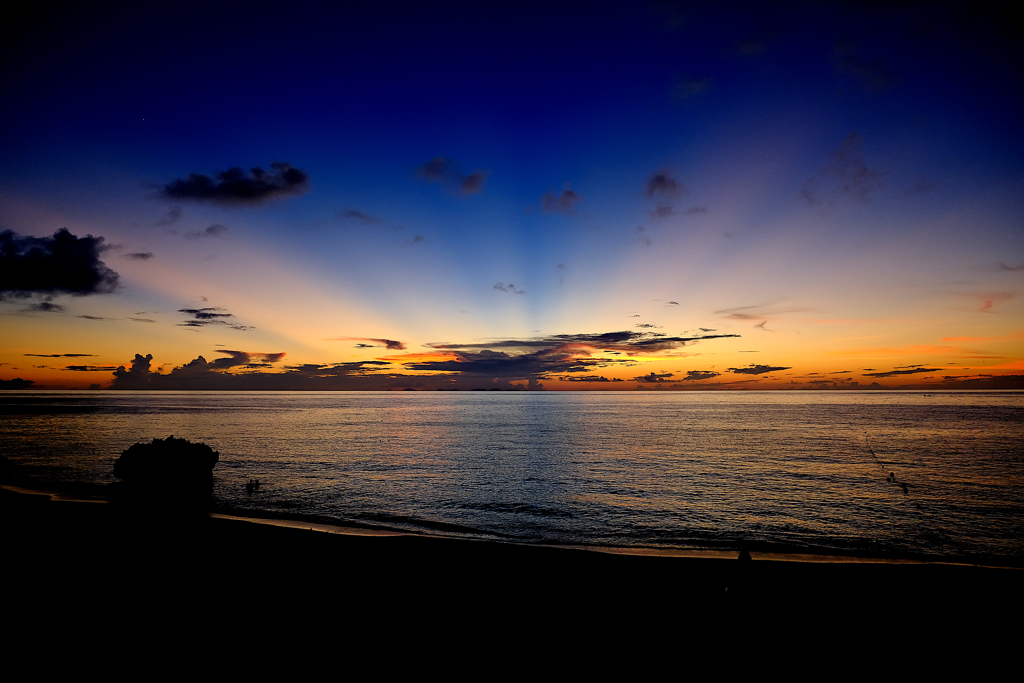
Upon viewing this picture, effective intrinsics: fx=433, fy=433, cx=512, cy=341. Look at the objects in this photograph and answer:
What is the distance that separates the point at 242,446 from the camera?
2052 inches

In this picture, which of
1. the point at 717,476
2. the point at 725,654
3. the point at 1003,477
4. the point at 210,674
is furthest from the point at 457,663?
the point at 1003,477

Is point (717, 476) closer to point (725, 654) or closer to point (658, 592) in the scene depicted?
point (658, 592)

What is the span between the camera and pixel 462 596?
11.9 m

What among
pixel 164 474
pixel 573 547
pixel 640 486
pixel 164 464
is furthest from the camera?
pixel 640 486

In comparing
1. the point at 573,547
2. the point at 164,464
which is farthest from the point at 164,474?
the point at 573,547

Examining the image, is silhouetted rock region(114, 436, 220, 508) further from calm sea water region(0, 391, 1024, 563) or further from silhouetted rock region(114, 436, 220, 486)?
calm sea water region(0, 391, 1024, 563)

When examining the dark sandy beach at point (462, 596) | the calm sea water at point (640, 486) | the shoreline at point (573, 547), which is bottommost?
the calm sea water at point (640, 486)

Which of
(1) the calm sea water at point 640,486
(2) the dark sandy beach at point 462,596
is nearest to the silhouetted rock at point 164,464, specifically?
(1) the calm sea water at point 640,486

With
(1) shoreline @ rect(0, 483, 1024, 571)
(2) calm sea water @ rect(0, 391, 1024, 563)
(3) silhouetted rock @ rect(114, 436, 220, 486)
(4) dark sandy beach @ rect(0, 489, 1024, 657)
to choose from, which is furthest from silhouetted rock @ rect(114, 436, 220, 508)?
(4) dark sandy beach @ rect(0, 489, 1024, 657)

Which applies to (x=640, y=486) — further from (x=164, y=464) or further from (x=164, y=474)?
(x=164, y=464)

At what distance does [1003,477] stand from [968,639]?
37413mm

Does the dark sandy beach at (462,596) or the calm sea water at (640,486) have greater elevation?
the dark sandy beach at (462,596)

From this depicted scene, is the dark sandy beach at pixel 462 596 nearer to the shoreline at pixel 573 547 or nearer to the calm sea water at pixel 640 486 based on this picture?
the shoreline at pixel 573 547

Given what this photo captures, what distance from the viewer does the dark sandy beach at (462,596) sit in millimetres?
9656
